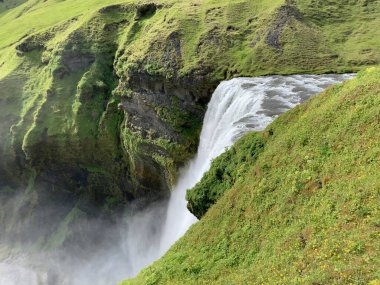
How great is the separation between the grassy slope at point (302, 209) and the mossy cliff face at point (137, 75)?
26.9m

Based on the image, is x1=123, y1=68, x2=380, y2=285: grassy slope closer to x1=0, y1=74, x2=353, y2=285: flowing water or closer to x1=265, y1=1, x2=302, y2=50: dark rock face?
x1=0, y1=74, x2=353, y2=285: flowing water

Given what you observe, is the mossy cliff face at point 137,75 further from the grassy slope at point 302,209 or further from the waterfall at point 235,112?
the grassy slope at point 302,209

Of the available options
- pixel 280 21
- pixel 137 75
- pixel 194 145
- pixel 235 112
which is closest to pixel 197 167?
pixel 194 145

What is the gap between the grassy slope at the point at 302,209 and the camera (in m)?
15.2

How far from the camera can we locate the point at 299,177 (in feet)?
66.4

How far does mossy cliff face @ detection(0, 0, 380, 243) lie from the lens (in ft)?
170

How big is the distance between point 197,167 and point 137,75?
20074 mm

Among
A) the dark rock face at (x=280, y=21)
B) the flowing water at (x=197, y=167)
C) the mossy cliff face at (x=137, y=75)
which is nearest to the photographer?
the flowing water at (x=197, y=167)

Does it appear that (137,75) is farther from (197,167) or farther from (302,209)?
(302,209)

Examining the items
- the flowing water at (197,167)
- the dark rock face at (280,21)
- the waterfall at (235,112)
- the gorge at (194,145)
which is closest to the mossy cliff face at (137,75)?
the dark rock face at (280,21)

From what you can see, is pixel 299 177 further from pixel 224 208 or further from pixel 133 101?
pixel 133 101

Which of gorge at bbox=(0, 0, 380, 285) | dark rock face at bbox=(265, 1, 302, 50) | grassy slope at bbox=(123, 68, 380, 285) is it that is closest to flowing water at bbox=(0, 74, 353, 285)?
gorge at bbox=(0, 0, 380, 285)

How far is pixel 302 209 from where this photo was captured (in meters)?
18.8

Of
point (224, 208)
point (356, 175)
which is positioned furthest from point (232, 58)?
point (356, 175)
